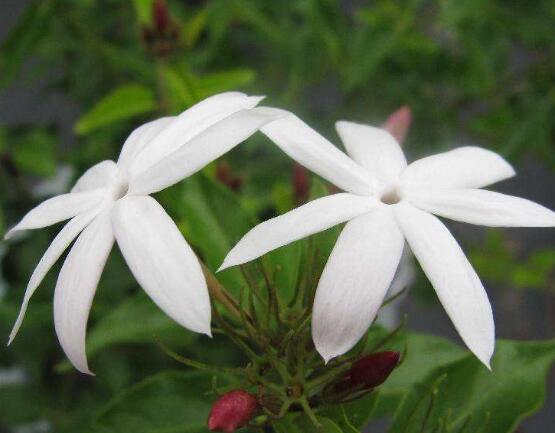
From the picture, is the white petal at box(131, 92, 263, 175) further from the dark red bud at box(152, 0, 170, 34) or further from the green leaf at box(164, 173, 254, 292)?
the dark red bud at box(152, 0, 170, 34)

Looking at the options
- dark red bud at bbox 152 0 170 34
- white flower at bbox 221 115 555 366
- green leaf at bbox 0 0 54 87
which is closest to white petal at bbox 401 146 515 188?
white flower at bbox 221 115 555 366

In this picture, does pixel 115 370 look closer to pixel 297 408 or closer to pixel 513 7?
pixel 297 408


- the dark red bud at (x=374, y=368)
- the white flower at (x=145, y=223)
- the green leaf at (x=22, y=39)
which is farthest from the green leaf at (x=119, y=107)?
the dark red bud at (x=374, y=368)

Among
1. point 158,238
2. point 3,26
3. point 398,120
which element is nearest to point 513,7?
point 398,120

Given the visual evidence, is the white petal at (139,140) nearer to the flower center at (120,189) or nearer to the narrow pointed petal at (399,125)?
the flower center at (120,189)

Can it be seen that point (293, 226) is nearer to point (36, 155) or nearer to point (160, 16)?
point (160, 16)

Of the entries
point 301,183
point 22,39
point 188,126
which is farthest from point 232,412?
point 22,39
